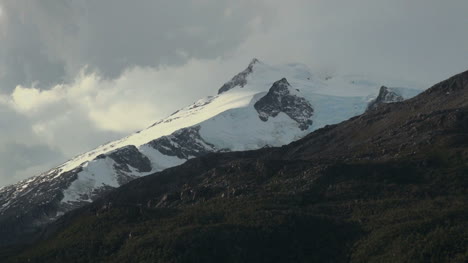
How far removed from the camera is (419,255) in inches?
7224

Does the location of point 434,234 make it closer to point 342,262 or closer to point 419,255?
point 419,255

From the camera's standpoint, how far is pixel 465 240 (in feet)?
609

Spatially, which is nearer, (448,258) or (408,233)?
(448,258)

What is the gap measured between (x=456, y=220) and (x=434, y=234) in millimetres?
10750

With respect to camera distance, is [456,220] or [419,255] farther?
[456,220]

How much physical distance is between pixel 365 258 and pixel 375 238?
26.1ft

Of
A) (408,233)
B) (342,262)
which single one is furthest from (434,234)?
(342,262)

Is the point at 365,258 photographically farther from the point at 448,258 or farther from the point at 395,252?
the point at 448,258

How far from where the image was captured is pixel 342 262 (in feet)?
654

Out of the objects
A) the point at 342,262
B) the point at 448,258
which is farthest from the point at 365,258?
the point at 448,258

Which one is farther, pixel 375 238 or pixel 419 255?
pixel 375 238

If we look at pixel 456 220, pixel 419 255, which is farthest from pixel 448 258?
pixel 456 220

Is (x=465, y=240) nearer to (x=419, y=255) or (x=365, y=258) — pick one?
(x=419, y=255)

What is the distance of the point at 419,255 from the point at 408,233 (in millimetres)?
11965
